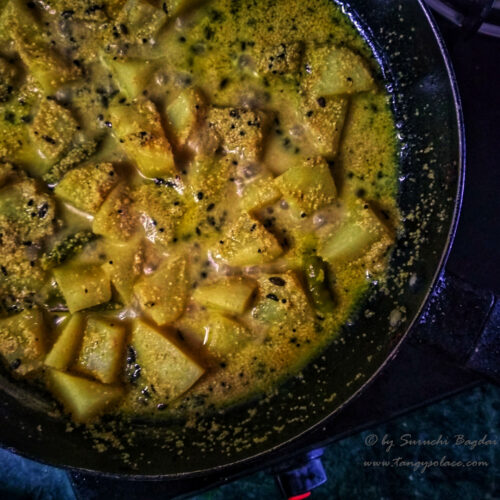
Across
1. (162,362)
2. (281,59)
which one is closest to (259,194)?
(281,59)

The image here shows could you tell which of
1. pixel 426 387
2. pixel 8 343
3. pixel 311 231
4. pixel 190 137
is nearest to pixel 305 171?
pixel 311 231

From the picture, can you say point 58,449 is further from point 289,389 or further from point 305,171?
point 305,171

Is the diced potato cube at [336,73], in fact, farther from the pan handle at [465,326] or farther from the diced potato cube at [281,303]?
the pan handle at [465,326]

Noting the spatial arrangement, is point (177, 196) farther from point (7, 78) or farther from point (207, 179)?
point (7, 78)

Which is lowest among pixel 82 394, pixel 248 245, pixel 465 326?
pixel 82 394

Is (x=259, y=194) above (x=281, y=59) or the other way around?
the other way around

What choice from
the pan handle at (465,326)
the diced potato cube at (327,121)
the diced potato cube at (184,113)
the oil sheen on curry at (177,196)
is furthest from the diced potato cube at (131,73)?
the pan handle at (465,326)

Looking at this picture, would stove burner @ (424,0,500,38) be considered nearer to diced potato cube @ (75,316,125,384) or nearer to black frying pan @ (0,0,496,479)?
black frying pan @ (0,0,496,479)
